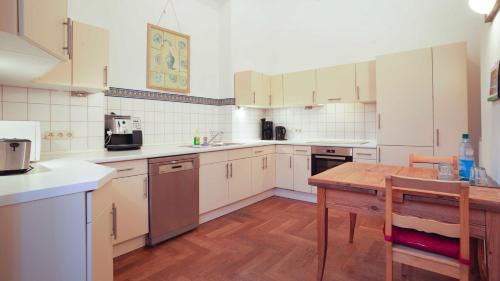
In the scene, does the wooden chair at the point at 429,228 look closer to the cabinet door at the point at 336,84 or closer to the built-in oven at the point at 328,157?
the built-in oven at the point at 328,157

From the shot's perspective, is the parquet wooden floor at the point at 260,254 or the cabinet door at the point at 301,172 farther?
the cabinet door at the point at 301,172

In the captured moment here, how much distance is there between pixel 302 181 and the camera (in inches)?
146

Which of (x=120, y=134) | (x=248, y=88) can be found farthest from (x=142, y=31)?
(x=248, y=88)

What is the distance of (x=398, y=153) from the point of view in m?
3.02

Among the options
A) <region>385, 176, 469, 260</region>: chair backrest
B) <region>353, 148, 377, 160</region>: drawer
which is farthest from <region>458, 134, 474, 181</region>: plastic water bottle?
<region>353, 148, 377, 160</region>: drawer

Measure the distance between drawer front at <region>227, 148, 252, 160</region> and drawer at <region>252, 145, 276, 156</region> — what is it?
108 mm

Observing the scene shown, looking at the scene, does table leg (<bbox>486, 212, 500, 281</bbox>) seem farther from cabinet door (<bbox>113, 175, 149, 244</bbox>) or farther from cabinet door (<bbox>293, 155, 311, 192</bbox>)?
cabinet door (<bbox>293, 155, 311, 192</bbox>)

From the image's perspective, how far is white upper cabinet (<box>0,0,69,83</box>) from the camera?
40.3 inches

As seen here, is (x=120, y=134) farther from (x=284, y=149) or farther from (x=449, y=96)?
(x=449, y=96)

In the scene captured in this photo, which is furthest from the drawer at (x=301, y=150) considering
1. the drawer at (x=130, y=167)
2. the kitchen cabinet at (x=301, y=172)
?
the drawer at (x=130, y=167)

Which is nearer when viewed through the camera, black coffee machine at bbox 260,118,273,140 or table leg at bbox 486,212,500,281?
table leg at bbox 486,212,500,281

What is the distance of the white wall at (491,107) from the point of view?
5.63 ft

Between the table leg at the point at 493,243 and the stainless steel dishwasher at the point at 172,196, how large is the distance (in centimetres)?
225

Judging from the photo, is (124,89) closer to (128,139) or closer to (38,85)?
(128,139)
